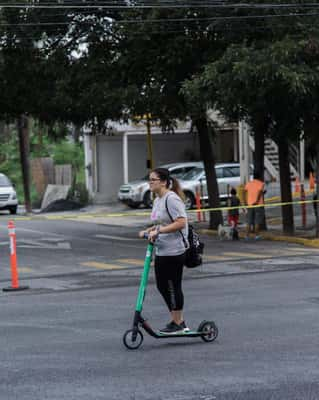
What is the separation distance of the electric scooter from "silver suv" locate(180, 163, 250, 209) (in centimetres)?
2648

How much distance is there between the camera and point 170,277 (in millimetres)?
9438

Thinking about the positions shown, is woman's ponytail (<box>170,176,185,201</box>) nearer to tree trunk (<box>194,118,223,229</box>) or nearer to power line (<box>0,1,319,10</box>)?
power line (<box>0,1,319,10</box>)

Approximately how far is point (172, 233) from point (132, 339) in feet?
3.63

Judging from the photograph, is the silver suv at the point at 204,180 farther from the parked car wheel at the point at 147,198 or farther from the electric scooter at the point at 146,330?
the electric scooter at the point at 146,330

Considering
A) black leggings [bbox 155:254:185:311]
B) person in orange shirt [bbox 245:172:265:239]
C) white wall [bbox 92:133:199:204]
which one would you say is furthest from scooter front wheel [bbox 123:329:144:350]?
white wall [bbox 92:133:199:204]

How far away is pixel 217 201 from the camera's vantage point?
1038 inches

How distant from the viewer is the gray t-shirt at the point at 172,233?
9.34m

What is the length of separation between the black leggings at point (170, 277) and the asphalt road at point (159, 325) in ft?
1.57

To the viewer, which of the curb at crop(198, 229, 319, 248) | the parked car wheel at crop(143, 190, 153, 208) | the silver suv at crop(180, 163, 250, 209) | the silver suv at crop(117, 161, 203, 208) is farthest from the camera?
the parked car wheel at crop(143, 190, 153, 208)

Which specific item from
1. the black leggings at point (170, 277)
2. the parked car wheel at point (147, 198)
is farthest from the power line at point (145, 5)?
the parked car wheel at point (147, 198)

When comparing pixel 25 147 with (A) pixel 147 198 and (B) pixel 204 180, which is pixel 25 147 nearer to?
(A) pixel 147 198

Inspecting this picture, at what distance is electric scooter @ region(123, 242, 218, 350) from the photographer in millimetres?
9258

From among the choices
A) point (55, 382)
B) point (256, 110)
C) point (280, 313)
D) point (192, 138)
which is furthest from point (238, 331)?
point (192, 138)

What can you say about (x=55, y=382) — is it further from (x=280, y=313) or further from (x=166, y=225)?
(x=280, y=313)
